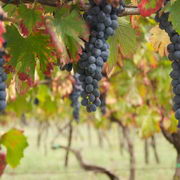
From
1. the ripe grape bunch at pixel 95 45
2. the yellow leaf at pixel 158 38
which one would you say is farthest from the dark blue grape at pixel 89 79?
the yellow leaf at pixel 158 38

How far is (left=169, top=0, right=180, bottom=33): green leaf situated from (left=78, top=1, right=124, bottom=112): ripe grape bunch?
0.67 feet

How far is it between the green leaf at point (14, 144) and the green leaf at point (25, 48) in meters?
1.79

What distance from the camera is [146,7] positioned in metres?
1.68

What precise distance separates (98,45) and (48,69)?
41 cm

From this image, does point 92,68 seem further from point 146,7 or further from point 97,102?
point 146,7

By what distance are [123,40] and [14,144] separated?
6.25 feet

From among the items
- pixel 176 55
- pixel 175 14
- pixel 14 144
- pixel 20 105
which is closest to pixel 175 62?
pixel 176 55

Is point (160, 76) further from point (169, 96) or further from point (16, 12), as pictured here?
point (16, 12)

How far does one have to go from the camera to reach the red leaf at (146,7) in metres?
1.68

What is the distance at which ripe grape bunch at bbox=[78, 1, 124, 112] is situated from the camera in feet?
5.23

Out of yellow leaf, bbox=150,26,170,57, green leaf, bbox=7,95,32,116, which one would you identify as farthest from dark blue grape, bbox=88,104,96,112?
green leaf, bbox=7,95,32,116

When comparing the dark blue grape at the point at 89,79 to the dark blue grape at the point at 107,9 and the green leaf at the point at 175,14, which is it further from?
the green leaf at the point at 175,14

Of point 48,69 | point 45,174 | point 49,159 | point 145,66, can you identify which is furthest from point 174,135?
point 49,159

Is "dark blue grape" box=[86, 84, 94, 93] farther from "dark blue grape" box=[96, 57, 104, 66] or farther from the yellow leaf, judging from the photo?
the yellow leaf
